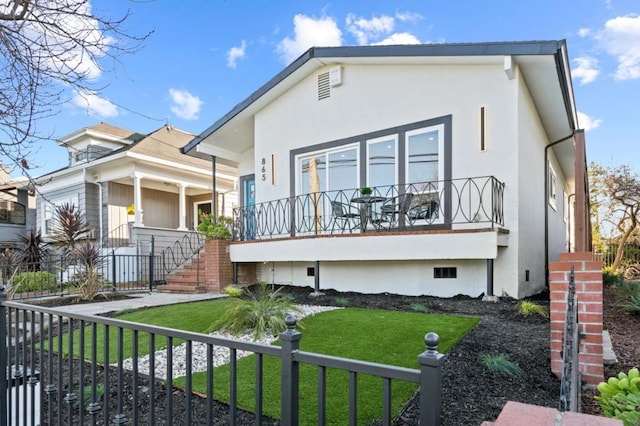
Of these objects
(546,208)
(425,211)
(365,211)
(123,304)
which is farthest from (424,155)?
(123,304)

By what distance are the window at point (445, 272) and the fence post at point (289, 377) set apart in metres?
6.76

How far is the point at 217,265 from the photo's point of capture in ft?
33.4

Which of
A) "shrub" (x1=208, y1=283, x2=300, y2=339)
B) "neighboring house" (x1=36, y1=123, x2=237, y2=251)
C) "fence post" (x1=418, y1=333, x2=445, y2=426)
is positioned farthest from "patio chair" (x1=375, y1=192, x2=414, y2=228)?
"neighboring house" (x1=36, y1=123, x2=237, y2=251)

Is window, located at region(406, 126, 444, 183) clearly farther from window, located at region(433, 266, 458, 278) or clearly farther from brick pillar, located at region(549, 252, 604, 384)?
brick pillar, located at region(549, 252, 604, 384)

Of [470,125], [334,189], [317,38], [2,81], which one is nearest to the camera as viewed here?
[2,81]

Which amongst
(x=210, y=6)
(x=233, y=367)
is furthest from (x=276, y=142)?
(x=233, y=367)

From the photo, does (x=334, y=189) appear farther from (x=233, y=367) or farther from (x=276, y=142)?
(x=233, y=367)

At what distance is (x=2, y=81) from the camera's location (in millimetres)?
3854

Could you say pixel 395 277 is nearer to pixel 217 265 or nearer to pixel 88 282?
pixel 217 265

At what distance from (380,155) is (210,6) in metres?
4.86

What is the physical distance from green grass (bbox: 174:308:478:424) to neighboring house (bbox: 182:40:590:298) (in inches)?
85.8

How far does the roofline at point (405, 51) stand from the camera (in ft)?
22.4

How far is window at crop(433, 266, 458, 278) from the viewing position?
25.7 feet

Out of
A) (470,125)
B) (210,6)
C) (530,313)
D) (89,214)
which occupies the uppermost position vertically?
(210,6)
